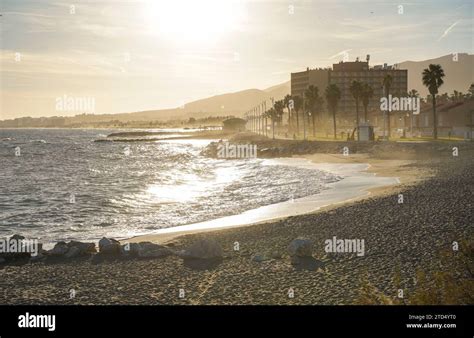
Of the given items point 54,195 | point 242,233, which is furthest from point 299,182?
point 242,233

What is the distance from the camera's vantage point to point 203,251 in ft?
55.4

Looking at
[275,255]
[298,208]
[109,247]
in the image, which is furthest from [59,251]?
[298,208]

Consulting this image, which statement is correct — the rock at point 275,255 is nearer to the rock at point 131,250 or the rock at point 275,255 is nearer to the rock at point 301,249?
the rock at point 301,249

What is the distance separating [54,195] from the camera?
1677 inches

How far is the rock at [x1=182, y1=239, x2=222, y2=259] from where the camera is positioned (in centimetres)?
1686

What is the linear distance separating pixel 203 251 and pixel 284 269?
3.17 m

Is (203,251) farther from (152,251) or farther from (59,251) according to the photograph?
(59,251)

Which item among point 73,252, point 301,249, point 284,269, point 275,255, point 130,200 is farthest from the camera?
point 130,200

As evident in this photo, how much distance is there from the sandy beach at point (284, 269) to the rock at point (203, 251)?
1.09ft

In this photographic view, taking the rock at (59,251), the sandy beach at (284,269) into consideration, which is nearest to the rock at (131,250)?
the sandy beach at (284,269)

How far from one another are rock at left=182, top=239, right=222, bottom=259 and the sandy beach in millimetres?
332

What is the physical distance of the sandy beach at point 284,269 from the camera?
1249 cm
